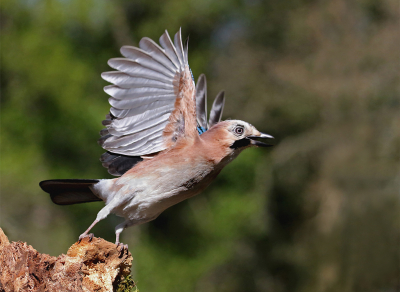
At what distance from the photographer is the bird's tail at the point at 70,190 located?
5.39 m

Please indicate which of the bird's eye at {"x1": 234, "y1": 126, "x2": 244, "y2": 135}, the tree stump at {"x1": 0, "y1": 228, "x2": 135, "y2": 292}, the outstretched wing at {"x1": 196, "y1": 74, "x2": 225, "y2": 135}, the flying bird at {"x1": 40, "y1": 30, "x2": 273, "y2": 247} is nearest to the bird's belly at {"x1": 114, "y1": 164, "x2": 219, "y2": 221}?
the flying bird at {"x1": 40, "y1": 30, "x2": 273, "y2": 247}

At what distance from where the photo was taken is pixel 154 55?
5.52 m

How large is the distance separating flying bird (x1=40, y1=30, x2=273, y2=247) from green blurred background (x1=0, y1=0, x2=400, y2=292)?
743 centimetres

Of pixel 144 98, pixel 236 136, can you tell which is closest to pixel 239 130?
pixel 236 136

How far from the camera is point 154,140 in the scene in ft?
18.3

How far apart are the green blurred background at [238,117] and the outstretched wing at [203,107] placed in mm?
6578

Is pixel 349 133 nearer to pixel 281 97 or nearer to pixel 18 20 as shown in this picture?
pixel 281 97

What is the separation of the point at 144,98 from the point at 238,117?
8427 mm

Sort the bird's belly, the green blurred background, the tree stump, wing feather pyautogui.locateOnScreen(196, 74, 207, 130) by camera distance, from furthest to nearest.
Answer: the green blurred background → wing feather pyautogui.locateOnScreen(196, 74, 207, 130) → the bird's belly → the tree stump

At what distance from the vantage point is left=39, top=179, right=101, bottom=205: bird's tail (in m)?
5.39

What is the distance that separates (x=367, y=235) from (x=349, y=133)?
269cm

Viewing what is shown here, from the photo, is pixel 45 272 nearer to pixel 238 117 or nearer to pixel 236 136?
pixel 236 136

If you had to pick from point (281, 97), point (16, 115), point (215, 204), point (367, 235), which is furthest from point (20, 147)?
point (367, 235)

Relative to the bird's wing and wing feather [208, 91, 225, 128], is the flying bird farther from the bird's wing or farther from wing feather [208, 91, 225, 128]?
wing feather [208, 91, 225, 128]
